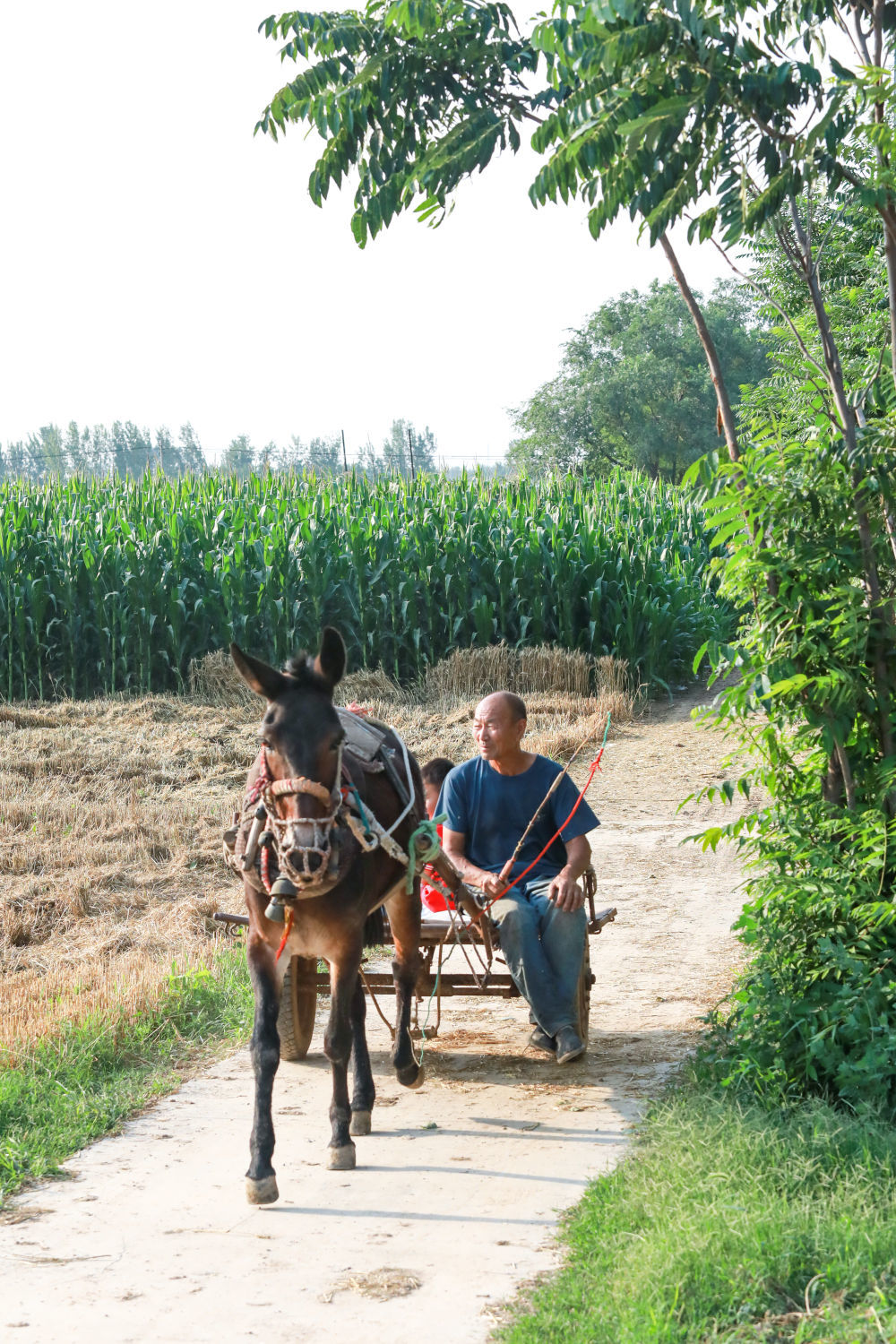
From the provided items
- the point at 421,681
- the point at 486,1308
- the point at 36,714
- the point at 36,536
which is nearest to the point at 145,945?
the point at 486,1308

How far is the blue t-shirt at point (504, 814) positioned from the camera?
21.7ft

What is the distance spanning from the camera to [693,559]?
21500mm

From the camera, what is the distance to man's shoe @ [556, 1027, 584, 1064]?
5969mm

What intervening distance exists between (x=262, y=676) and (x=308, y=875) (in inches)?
30.3

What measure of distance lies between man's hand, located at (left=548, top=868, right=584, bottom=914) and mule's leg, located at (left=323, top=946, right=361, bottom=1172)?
132 cm

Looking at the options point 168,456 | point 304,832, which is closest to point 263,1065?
point 304,832

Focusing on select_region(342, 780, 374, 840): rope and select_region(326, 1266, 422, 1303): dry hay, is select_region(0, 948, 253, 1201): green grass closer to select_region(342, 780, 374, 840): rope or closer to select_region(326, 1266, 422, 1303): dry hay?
select_region(326, 1266, 422, 1303): dry hay

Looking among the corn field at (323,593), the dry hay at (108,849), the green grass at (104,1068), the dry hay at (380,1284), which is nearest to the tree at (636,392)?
the corn field at (323,593)

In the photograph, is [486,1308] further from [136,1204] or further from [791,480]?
[791,480]

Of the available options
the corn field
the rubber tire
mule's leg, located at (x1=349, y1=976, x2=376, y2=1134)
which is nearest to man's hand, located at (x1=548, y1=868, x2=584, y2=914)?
the rubber tire

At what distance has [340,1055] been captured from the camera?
16.6 ft

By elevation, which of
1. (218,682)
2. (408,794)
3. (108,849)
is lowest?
(108,849)

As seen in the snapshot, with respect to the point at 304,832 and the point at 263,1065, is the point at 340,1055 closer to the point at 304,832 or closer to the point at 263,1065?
the point at 263,1065

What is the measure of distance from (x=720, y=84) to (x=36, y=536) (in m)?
17.0
